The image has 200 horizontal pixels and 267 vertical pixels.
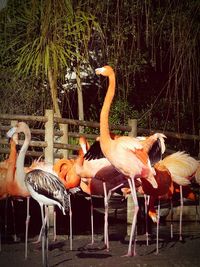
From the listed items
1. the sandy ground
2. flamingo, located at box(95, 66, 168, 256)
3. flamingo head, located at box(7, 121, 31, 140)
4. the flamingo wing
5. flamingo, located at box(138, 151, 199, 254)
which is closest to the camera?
the sandy ground

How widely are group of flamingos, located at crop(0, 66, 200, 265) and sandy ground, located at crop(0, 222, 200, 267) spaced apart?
10cm

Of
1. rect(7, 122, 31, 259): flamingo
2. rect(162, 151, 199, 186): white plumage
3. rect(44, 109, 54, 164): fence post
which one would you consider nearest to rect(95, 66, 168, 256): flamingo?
rect(7, 122, 31, 259): flamingo

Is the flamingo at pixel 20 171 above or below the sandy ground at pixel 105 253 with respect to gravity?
above

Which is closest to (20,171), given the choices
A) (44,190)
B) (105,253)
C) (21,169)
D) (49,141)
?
(21,169)

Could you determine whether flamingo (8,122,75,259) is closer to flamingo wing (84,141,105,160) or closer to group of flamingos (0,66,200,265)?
group of flamingos (0,66,200,265)

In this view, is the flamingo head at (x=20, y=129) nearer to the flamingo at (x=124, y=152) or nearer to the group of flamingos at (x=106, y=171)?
the group of flamingos at (x=106, y=171)

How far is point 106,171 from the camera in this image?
11.7ft

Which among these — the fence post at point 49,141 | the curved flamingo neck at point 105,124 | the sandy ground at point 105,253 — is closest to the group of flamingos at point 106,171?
the curved flamingo neck at point 105,124

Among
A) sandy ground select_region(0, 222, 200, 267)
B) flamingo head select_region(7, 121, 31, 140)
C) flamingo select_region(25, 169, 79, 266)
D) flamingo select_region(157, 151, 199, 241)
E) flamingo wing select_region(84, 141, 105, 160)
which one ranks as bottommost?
sandy ground select_region(0, 222, 200, 267)

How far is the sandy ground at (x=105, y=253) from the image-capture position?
285 cm

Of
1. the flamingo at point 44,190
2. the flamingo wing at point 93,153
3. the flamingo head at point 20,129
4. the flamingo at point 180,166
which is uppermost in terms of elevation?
the flamingo head at point 20,129

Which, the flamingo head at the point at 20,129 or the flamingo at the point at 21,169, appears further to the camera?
the flamingo head at the point at 20,129

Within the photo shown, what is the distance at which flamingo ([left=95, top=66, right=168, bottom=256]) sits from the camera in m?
2.96

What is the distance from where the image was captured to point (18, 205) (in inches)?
190
